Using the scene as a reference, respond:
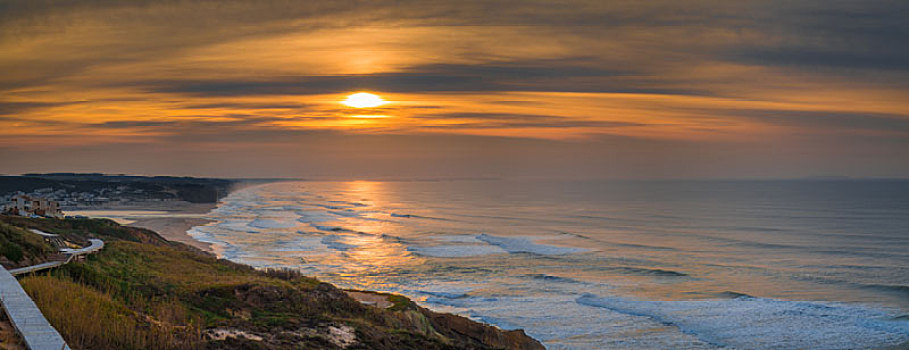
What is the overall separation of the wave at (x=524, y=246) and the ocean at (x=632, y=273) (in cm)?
16

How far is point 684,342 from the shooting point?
2531 centimetres

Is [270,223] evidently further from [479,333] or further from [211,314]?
[211,314]

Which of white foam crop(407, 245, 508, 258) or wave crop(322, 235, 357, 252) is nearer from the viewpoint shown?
white foam crop(407, 245, 508, 258)

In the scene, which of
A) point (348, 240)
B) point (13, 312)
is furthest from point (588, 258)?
point (13, 312)

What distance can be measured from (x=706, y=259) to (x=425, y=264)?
20.1m

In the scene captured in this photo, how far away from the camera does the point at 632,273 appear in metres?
43.2

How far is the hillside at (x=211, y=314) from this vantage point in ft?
35.3

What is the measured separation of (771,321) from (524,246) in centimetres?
3075

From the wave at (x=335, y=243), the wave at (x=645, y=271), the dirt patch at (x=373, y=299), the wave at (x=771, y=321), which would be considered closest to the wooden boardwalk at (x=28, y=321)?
the dirt patch at (x=373, y=299)

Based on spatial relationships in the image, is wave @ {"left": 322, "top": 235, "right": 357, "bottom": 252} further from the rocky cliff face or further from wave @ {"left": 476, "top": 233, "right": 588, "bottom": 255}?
the rocky cliff face

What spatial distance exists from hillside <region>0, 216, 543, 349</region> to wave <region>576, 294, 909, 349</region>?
31.3 ft

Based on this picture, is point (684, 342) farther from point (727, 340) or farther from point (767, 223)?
point (767, 223)

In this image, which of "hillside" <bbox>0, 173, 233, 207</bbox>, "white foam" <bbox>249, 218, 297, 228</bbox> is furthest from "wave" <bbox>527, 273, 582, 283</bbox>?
"hillside" <bbox>0, 173, 233, 207</bbox>

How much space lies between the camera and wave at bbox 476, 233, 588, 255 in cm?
5512
